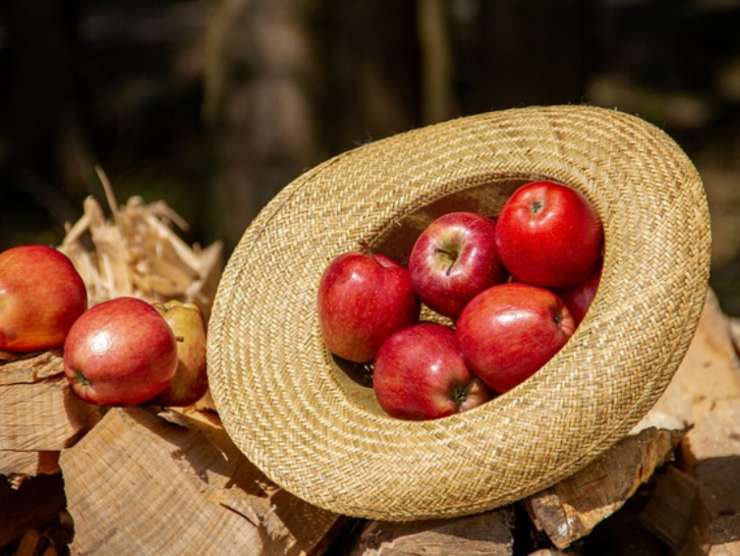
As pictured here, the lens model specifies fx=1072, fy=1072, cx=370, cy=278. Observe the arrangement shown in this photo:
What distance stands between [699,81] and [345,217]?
7802 mm

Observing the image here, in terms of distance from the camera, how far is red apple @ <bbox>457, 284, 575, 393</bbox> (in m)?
2.29

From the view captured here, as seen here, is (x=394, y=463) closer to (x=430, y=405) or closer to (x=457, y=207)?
(x=430, y=405)

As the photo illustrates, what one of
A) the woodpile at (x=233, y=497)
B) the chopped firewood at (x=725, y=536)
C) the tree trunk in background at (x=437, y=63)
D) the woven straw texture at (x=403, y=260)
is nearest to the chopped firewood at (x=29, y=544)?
the woodpile at (x=233, y=497)

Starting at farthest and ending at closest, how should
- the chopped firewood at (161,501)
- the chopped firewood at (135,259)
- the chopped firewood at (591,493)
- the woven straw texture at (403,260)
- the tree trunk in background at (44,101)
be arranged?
the tree trunk in background at (44,101)
the chopped firewood at (135,259)
the chopped firewood at (161,501)
the chopped firewood at (591,493)
the woven straw texture at (403,260)

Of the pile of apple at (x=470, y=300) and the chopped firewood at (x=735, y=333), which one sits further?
the chopped firewood at (x=735, y=333)

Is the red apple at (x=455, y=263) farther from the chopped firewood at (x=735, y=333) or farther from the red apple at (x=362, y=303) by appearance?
the chopped firewood at (x=735, y=333)

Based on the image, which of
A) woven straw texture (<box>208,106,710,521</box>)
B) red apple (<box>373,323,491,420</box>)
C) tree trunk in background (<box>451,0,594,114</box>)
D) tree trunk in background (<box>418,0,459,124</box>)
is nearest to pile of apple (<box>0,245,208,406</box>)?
woven straw texture (<box>208,106,710,521</box>)

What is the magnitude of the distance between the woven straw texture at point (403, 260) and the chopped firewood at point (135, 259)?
1177 mm

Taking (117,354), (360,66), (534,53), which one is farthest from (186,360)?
(534,53)

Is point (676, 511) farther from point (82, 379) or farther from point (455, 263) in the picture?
point (82, 379)

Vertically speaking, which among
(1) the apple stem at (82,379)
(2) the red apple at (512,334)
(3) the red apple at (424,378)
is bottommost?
(1) the apple stem at (82,379)

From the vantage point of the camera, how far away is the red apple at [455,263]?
248cm

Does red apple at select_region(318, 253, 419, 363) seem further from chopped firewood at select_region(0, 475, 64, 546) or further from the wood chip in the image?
the wood chip

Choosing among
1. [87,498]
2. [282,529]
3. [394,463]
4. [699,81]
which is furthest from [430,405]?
[699,81]
